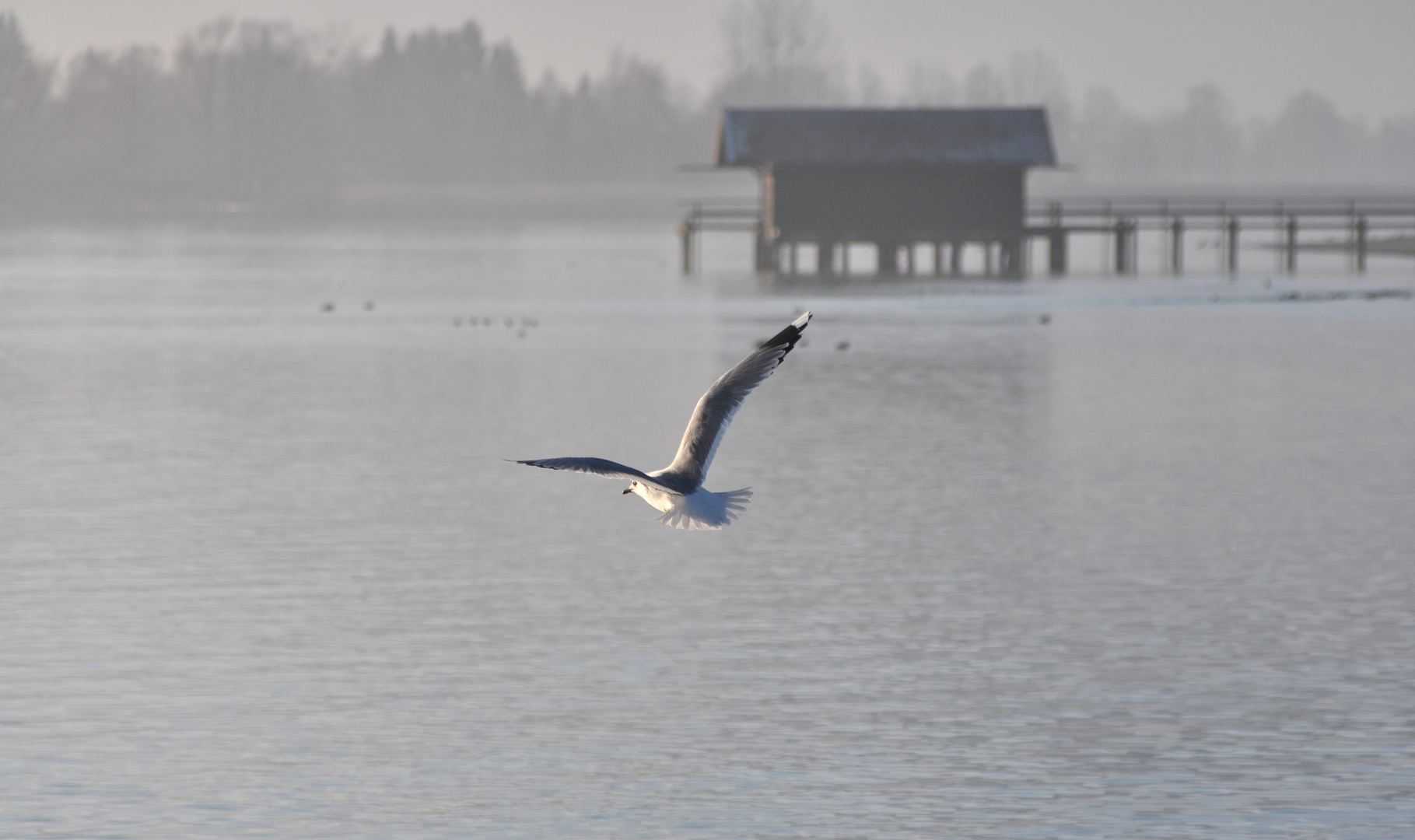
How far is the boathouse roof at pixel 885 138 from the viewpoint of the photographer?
245ft

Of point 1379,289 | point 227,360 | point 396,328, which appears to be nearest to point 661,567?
point 227,360

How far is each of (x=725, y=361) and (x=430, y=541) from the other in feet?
75.9

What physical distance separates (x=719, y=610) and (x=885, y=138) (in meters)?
59.7

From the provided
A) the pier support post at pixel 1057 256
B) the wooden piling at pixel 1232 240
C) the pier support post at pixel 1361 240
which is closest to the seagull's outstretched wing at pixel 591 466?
the wooden piling at pixel 1232 240

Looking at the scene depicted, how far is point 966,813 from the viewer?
453 inches

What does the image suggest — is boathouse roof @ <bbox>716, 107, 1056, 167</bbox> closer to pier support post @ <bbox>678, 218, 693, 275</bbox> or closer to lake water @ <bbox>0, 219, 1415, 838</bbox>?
pier support post @ <bbox>678, 218, 693, 275</bbox>

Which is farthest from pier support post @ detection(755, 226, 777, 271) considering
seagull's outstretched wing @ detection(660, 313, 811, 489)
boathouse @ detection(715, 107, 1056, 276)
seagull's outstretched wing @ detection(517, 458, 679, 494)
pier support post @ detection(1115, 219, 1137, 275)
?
seagull's outstretched wing @ detection(517, 458, 679, 494)

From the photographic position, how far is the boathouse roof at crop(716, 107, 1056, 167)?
245 ft

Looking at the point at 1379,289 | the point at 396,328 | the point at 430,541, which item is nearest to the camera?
the point at 430,541

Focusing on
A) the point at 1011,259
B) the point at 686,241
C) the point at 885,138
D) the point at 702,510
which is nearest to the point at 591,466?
the point at 702,510

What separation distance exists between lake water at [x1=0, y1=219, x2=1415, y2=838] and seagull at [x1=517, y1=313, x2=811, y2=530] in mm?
1787

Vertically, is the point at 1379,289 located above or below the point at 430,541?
below

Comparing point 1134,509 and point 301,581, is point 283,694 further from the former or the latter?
point 1134,509

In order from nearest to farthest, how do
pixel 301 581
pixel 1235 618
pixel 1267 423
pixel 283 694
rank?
pixel 283 694
pixel 1235 618
pixel 301 581
pixel 1267 423
